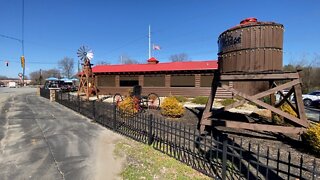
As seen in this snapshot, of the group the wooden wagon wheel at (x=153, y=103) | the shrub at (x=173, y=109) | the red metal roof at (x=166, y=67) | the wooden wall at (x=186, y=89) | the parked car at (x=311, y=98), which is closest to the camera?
the shrub at (x=173, y=109)

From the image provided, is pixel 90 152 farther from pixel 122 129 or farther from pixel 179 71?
pixel 179 71

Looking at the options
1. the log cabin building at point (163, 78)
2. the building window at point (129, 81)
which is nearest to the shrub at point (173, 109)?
the log cabin building at point (163, 78)

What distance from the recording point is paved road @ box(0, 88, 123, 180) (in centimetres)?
477

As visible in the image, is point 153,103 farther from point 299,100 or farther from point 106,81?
point 106,81

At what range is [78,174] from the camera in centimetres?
472

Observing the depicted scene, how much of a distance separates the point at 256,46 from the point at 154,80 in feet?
57.2

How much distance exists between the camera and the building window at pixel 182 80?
22.8 m

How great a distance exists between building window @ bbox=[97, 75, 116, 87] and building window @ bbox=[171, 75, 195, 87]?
7322 mm

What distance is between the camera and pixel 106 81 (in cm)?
2670

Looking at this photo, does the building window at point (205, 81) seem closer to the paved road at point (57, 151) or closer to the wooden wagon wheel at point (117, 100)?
the wooden wagon wheel at point (117, 100)

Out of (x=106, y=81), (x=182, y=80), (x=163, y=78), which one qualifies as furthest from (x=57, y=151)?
(x=106, y=81)

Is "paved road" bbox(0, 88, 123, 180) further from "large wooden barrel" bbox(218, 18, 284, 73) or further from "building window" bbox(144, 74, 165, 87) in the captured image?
"building window" bbox(144, 74, 165, 87)

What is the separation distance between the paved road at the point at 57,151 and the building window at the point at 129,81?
15.7 meters

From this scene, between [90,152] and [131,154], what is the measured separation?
1.09m
